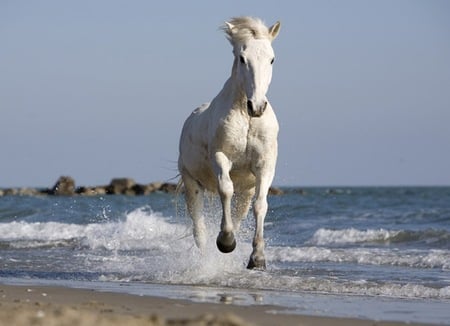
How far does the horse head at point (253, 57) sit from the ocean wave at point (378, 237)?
8397 mm

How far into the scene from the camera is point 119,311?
6.76 meters

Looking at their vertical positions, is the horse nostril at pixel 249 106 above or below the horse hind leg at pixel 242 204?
above

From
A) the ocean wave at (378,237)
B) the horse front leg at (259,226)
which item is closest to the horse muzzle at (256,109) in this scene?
the horse front leg at (259,226)

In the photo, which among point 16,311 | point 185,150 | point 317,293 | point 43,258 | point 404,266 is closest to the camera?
point 16,311

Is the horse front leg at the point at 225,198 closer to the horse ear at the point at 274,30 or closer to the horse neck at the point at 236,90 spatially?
the horse neck at the point at 236,90

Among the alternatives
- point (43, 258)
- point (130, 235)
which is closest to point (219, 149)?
point (43, 258)

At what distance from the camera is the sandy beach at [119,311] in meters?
5.54

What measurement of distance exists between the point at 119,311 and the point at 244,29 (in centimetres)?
331

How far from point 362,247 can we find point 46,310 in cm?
1064

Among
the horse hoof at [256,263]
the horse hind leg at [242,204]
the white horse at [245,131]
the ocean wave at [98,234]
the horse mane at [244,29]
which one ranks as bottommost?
the ocean wave at [98,234]

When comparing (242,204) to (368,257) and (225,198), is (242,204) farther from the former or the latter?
(368,257)

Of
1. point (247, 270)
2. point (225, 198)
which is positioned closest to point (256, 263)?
point (225, 198)

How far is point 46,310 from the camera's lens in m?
6.46

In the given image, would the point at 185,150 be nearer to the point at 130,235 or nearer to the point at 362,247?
the point at 362,247
